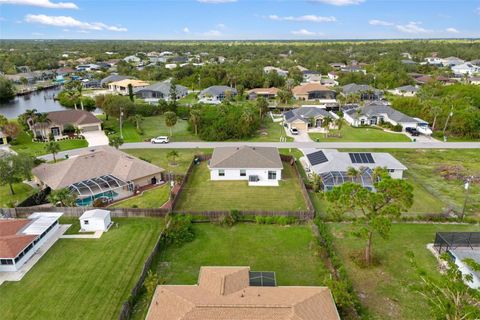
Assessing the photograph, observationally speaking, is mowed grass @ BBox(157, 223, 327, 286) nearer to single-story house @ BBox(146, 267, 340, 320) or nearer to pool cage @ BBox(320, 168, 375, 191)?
single-story house @ BBox(146, 267, 340, 320)

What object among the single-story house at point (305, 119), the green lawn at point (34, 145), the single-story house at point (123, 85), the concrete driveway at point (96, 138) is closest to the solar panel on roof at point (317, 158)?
the single-story house at point (305, 119)

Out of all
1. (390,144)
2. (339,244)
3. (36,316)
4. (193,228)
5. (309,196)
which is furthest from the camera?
(390,144)

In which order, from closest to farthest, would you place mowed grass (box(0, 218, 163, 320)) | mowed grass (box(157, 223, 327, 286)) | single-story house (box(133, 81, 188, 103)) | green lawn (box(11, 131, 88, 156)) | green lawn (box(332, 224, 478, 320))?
mowed grass (box(0, 218, 163, 320)) → green lawn (box(332, 224, 478, 320)) → mowed grass (box(157, 223, 327, 286)) → green lawn (box(11, 131, 88, 156)) → single-story house (box(133, 81, 188, 103))

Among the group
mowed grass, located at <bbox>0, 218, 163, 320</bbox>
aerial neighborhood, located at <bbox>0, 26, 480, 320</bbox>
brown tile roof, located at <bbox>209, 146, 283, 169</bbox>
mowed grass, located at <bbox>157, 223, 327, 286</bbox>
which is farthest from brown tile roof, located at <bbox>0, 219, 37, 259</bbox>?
brown tile roof, located at <bbox>209, 146, 283, 169</bbox>

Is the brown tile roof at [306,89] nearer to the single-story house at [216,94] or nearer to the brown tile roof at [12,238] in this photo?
the single-story house at [216,94]

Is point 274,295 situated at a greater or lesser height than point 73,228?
greater

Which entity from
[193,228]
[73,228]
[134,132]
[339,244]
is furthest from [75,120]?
[339,244]

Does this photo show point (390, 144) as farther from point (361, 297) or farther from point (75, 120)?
point (75, 120)
